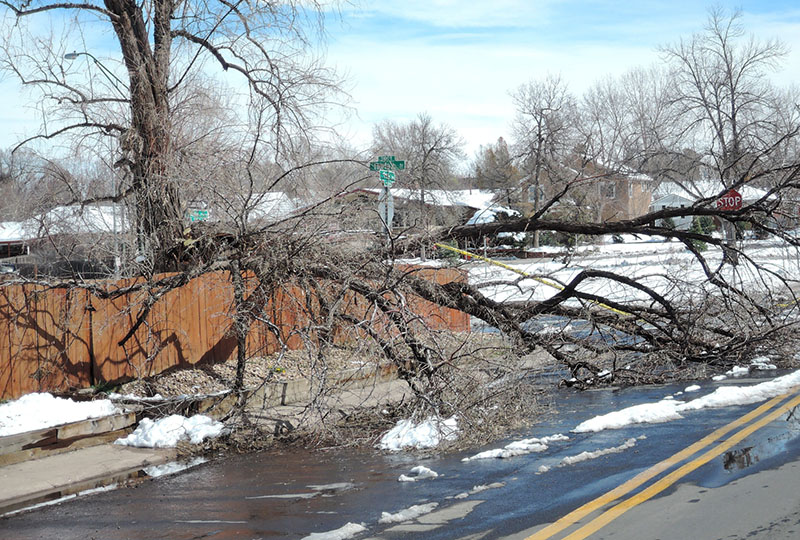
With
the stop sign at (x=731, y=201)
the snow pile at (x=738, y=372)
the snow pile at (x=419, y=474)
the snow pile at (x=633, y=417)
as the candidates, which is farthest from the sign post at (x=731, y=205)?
the snow pile at (x=419, y=474)

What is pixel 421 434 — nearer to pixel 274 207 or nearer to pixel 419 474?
pixel 419 474

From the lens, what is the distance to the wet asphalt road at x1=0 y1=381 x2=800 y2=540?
17.5 feet

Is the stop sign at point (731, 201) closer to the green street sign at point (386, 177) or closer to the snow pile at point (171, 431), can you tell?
the green street sign at point (386, 177)

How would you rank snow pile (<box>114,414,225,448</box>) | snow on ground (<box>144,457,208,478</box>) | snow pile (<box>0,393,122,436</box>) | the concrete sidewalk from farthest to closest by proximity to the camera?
snow pile (<box>114,414,225,448</box>) → snow pile (<box>0,393,122,436</box>) → snow on ground (<box>144,457,208,478</box>) → the concrete sidewalk

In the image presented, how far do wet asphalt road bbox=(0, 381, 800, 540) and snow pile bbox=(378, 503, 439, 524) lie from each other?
80 mm

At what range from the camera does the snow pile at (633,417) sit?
7926 mm

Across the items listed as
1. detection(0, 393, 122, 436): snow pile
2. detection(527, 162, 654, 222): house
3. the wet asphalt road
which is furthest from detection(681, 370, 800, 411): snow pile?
detection(0, 393, 122, 436): snow pile

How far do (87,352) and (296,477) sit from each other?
431 centimetres

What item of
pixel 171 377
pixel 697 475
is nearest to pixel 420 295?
pixel 171 377

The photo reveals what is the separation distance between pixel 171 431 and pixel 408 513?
4.02 meters

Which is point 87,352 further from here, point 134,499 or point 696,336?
point 696,336

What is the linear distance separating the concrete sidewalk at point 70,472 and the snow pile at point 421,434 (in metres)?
2.31

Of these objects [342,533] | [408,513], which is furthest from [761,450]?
[342,533]

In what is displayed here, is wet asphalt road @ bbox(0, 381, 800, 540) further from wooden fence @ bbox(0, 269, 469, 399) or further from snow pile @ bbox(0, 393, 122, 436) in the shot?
wooden fence @ bbox(0, 269, 469, 399)
